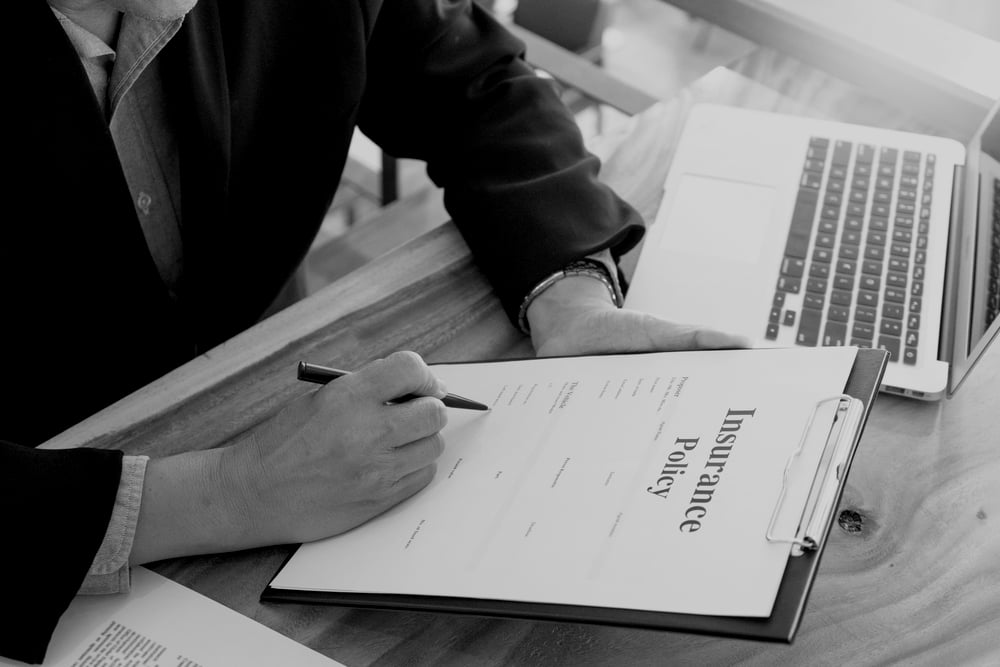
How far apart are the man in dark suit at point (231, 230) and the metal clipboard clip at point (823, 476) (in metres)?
0.14

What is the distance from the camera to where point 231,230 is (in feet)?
3.79

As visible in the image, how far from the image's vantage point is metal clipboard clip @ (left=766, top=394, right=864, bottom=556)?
592mm

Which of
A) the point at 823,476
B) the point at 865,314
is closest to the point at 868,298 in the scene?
the point at 865,314

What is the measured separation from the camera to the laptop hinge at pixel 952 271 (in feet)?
2.96

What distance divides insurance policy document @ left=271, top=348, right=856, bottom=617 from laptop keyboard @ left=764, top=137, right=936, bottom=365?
18cm

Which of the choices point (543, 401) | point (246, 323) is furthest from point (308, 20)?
point (543, 401)

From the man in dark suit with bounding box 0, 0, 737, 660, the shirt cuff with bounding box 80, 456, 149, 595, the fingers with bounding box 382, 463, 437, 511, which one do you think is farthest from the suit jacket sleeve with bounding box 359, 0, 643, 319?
the shirt cuff with bounding box 80, 456, 149, 595

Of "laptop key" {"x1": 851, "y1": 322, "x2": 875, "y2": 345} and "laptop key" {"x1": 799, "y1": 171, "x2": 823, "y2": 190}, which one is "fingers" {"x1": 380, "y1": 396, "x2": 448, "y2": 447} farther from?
"laptop key" {"x1": 799, "y1": 171, "x2": 823, "y2": 190}

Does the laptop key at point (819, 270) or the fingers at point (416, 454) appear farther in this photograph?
the laptop key at point (819, 270)

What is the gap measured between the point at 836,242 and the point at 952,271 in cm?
12

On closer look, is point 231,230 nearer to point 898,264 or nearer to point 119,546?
point 119,546

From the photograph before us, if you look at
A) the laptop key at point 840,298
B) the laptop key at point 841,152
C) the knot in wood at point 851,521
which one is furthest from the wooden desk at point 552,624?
the laptop key at point 841,152

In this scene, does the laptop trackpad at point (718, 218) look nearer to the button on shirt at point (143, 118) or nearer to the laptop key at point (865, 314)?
the laptop key at point (865, 314)

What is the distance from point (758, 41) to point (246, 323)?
82 cm
